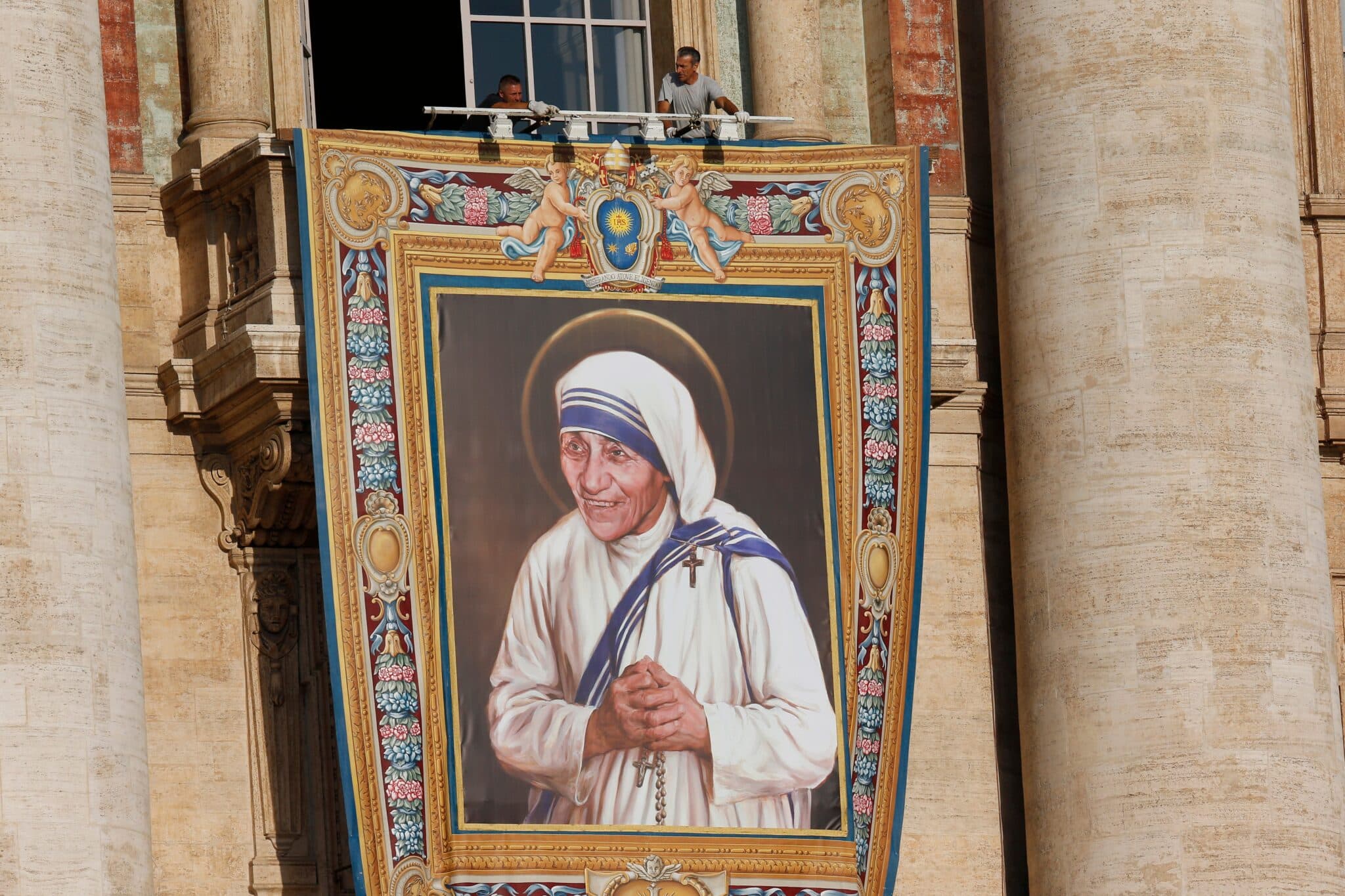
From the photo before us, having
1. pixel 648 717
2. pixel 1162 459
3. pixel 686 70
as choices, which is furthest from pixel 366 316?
pixel 1162 459

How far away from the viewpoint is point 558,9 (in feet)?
70.2

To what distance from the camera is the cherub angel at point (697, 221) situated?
19609mm

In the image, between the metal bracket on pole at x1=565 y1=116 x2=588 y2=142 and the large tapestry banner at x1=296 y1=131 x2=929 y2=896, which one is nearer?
the large tapestry banner at x1=296 y1=131 x2=929 y2=896

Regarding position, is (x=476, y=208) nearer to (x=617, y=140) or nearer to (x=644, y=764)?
(x=617, y=140)

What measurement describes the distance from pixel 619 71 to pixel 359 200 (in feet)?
9.57

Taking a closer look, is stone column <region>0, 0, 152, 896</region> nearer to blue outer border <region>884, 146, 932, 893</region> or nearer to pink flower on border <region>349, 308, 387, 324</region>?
pink flower on border <region>349, 308, 387, 324</region>

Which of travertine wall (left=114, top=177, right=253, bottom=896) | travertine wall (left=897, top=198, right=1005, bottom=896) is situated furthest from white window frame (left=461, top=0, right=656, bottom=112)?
travertine wall (left=114, top=177, right=253, bottom=896)

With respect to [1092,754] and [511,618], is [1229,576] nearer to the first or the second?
[1092,754]

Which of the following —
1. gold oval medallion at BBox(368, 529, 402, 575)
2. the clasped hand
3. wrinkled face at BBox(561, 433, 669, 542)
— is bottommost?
the clasped hand

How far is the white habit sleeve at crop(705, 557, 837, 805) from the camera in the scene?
19016 millimetres

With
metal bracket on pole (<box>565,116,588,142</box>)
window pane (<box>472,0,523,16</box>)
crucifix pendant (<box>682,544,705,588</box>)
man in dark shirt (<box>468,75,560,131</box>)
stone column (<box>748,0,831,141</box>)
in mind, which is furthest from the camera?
window pane (<box>472,0,523,16</box>)

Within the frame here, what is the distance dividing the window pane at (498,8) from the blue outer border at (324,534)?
2.69 m

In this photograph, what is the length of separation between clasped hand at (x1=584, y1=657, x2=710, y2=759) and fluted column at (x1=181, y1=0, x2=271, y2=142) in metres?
3.84

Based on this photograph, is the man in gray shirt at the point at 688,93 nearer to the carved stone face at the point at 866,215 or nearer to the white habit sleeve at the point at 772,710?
the carved stone face at the point at 866,215
